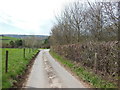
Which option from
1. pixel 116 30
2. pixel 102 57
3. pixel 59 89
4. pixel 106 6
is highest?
pixel 106 6

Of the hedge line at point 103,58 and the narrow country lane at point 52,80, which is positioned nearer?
the narrow country lane at point 52,80

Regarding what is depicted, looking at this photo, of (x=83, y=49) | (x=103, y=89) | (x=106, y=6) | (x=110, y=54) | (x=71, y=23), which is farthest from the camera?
(x=71, y=23)

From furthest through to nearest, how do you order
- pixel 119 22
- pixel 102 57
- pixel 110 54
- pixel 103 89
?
pixel 119 22 < pixel 102 57 < pixel 110 54 < pixel 103 89

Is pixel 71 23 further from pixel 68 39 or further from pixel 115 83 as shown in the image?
pixel 115 83

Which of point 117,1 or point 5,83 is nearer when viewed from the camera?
point 5,83

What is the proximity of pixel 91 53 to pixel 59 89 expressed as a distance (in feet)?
20.9

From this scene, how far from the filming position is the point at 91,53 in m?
13.5

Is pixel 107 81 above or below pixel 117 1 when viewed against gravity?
below

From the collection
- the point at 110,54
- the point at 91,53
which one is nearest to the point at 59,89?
the point at 110,54

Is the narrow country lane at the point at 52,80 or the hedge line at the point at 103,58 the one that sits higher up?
the hedge line at the point at 103,58

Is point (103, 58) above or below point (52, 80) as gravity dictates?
above

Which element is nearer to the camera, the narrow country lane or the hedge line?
the narrow country lane

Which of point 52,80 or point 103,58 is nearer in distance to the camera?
point 52,80

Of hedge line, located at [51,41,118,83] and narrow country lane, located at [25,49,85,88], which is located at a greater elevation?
hedge line, located at [51,41,118,83]
